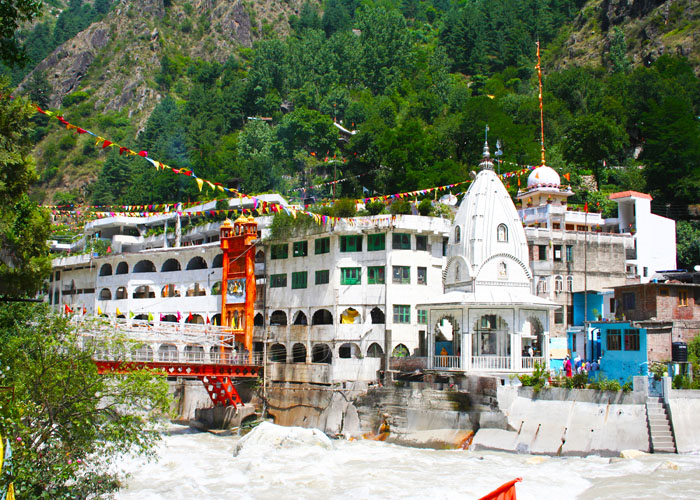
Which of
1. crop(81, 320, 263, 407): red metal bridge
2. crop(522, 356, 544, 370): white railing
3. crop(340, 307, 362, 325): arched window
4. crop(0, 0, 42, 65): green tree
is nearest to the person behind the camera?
crop(0, 0, 42, 65): green tree

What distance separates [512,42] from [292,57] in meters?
31.5

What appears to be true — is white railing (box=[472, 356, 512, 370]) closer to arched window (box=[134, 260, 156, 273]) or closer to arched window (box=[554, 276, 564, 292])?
arched window (box=[554, 276, 564, 292])

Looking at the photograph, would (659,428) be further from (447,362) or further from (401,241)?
(401,241)

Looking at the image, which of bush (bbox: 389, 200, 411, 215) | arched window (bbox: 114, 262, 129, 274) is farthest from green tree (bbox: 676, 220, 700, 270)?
arched window (bbox: 114, 262, 129, 274)

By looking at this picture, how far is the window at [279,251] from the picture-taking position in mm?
51031

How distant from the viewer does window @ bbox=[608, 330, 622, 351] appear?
123 feet

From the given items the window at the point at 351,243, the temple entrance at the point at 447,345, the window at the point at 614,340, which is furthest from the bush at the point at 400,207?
the window at the point at 614,340

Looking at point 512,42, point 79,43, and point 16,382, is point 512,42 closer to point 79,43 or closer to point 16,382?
point 79,43

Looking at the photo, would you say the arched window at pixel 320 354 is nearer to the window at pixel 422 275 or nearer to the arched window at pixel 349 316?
the arched window at pixel 349 316

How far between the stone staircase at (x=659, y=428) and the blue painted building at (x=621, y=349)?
3.30 metres

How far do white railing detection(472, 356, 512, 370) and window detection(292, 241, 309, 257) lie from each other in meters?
15.9

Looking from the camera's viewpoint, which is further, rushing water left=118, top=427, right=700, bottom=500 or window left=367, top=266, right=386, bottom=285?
window left=367, top=266, right=386, bottom=285

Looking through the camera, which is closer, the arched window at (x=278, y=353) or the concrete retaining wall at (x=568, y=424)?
the concrete retaining wall at (x=568, y=424)

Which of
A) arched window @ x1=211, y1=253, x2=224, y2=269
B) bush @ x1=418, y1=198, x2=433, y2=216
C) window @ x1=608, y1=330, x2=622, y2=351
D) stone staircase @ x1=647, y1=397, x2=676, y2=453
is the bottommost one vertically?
stone staircase @ x1=647, y1=397, x2=676, y2=453
